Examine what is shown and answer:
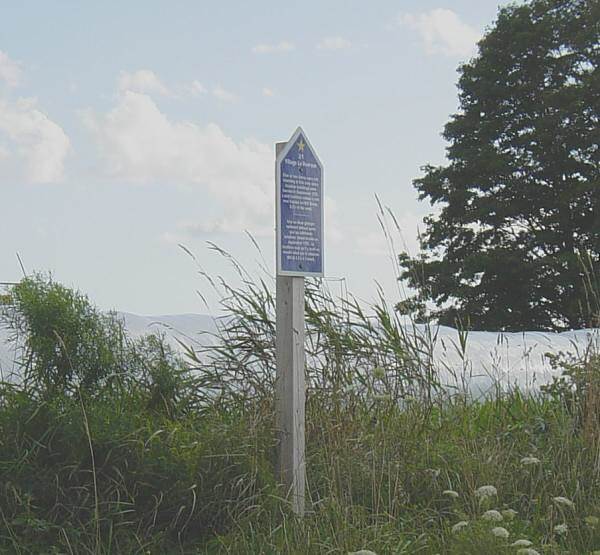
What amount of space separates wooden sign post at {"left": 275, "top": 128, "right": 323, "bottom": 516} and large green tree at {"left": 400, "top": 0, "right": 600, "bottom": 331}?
44.1ft

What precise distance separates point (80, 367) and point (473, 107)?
16721 mm

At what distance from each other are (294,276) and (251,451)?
34.0 inches

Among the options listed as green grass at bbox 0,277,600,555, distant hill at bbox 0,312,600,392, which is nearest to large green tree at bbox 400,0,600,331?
distant hill at bbox 0,312,600,392

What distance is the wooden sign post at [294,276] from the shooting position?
463cm

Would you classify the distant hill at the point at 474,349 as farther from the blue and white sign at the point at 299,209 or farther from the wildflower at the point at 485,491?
the wildflower at the point at 485,491

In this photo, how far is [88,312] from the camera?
526cm

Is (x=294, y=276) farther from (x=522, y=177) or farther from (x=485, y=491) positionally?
(x=522, y=177)

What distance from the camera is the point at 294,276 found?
4754mm

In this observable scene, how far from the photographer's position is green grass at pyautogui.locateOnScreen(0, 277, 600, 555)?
4.16m

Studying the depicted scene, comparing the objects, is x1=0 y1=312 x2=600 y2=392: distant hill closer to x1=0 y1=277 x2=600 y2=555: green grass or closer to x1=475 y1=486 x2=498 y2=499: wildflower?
x1=0 y1=277 x2=600 y2=555: green grass

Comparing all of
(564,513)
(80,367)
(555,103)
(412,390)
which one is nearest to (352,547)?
(564,513)

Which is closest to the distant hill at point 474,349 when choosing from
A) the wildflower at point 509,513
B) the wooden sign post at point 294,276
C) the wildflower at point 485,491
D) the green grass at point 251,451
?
the green grass at point 251,451

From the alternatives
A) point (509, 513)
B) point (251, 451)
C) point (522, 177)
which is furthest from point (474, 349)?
point (522, 177)

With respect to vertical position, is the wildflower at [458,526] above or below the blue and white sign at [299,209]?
below
